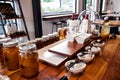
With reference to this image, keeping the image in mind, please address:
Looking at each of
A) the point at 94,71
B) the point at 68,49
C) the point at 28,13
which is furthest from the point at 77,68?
the point at 28,13

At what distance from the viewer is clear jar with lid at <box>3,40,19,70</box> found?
74 cm

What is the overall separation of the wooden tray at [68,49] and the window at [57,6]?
10.1ft

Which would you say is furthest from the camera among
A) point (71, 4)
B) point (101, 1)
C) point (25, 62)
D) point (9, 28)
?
point (101, 1)

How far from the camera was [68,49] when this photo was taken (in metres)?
1.02

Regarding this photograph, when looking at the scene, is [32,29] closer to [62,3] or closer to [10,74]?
[62,3]

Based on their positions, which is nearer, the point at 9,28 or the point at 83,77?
the point at 83,77

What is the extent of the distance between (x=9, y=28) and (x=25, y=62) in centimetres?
188

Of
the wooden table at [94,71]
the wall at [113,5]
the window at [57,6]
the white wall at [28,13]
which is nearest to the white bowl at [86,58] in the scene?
the wooden table at [94,71]

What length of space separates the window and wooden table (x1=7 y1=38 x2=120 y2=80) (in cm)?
326

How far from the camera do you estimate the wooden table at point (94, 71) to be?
770 mm

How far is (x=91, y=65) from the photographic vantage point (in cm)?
92

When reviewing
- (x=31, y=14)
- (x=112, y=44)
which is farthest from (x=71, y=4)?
(x=112, y=44)

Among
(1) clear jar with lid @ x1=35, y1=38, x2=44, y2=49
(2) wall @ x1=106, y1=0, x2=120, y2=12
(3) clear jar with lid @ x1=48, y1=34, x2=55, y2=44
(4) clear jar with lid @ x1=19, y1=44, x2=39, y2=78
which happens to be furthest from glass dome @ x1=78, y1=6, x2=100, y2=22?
(2) wall @ x1=106, y1=0, x2=120, y2=12

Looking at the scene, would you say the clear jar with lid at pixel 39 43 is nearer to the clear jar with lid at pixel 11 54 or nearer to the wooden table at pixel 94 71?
the wooden table at pixel 94 71
